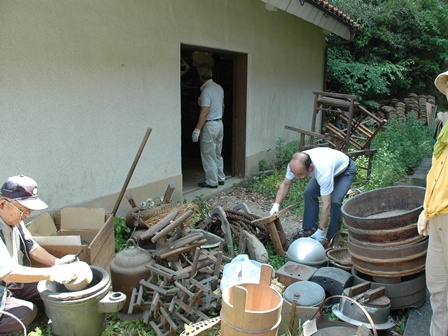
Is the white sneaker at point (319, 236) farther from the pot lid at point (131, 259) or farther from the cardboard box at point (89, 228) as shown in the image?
the cardboard box at point (89, 228)

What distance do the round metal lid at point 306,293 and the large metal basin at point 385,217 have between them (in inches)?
22.6

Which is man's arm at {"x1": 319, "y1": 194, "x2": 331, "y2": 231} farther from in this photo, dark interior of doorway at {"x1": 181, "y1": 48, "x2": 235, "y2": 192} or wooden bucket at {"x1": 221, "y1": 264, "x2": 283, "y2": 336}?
dark interior of doorway at {"x1": 181, "y1": 48, "x2": 235, "y2": 192}

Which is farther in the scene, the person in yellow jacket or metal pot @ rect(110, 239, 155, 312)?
metal pot @ rect(110, 239, 155, 312)

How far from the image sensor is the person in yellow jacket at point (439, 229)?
8.64 ft

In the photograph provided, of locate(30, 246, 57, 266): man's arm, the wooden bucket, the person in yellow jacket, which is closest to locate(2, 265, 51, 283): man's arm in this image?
locate(30, 246, 57, 266): man's arm

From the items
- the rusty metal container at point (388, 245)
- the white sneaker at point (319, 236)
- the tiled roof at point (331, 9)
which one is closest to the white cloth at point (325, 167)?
the white sneaker at point (319, 236)

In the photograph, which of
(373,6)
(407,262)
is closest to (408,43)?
(373,6)

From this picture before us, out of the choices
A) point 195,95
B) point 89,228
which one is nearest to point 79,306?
point 89,228

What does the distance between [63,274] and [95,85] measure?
2765 mm

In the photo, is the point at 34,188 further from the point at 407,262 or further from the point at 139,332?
the point at 407,262

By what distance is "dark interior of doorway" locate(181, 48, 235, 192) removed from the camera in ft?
30.3

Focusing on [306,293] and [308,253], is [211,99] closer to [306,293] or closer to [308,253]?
[308,253]

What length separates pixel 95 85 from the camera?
15.7ft

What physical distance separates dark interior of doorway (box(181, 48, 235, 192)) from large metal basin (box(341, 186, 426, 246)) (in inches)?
195
